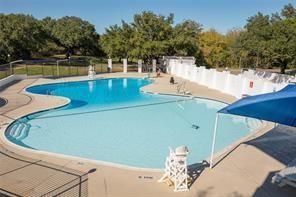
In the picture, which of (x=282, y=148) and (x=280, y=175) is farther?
(x=282, y=148)

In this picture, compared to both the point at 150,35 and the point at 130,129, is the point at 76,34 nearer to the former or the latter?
the point at 150,35

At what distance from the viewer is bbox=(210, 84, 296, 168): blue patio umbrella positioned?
5.63 meters

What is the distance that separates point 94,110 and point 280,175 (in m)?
11.4

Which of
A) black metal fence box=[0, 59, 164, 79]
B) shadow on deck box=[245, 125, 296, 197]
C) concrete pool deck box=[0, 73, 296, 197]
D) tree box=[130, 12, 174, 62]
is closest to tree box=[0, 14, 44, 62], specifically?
black metal fence box=[0, 59, 164, 79]

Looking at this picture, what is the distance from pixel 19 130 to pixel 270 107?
9.49 metres

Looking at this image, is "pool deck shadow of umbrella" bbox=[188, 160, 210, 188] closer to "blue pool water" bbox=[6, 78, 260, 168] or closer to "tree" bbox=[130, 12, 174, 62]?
"blue pool water" bbox=[6, 78, 260, 168]

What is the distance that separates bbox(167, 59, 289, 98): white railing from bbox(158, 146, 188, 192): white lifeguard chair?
967 cm

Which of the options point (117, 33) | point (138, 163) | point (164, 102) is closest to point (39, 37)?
point (117, 33)

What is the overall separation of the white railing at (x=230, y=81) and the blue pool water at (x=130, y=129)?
1.81 metres

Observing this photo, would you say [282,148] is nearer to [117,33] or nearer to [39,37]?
[117,33]

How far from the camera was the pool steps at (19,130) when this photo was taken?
11.3m

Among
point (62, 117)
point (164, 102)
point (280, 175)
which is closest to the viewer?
point (280, 175)

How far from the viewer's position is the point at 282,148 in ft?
30.0

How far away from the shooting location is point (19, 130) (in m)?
11.9
